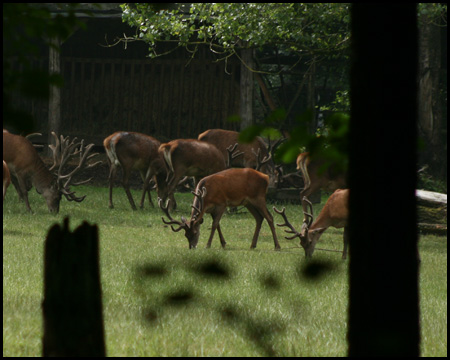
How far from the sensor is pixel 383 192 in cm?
137

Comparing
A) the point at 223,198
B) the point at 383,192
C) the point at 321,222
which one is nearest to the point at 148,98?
the point at 223,198

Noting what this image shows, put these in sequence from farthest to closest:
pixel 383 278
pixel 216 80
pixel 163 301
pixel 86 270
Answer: pixel 216 80 → pixel 86 270 → pixel 163 301 → pixel 383 278

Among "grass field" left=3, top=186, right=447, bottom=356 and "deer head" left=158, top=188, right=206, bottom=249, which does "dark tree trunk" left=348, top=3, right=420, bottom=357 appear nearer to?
"grass field" left=3, top=186, right=447, bottom=356

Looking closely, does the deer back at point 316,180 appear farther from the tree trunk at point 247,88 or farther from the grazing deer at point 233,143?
the tree trunk at point 247,88

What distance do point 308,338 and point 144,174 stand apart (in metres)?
10.9

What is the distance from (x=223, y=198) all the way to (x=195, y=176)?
4491 millimetres

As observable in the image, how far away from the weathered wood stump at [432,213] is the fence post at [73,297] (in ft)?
36.0

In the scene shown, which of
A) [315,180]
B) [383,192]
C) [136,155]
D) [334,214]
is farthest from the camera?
[136,155]

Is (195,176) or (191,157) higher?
(191,157)

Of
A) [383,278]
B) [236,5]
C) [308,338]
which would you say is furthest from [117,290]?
[236,5]

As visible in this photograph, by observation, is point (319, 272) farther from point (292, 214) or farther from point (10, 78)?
point (292, 214)

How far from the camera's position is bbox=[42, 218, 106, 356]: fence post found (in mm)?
1694

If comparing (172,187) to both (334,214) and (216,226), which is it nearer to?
(216,226)

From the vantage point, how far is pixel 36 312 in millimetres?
4484
